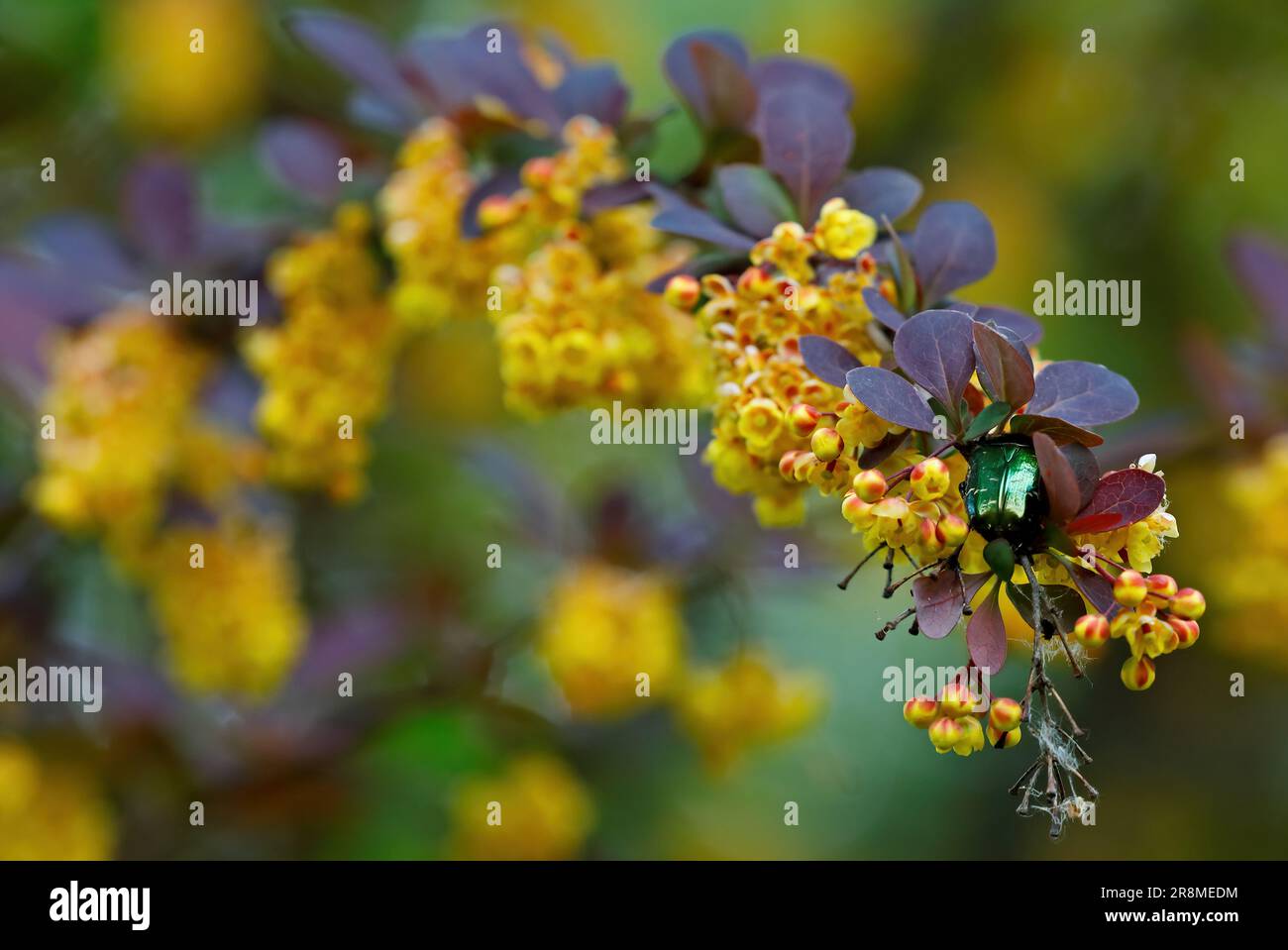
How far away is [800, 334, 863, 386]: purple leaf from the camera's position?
2.20 feet

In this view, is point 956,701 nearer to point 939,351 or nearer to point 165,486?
point 939,351

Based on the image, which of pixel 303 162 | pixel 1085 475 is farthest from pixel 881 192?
pixel 303 162

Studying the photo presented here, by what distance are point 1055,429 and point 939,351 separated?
7 cm

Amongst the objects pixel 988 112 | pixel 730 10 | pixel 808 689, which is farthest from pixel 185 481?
pixel 988 112

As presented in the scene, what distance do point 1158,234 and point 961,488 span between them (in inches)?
61.8

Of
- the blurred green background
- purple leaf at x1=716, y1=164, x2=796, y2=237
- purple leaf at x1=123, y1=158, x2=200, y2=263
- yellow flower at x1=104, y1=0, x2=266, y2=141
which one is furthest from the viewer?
yellow flower at x1=104, y1=0, x2=266, y2=141

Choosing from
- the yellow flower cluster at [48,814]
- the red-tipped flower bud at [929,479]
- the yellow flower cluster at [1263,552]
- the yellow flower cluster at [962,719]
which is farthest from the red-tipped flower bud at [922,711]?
the yellow flower cluster at [48,814]

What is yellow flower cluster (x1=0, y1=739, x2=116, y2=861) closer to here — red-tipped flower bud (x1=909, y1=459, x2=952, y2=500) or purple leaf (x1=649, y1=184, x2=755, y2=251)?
purple leaf (x1=649, y1=184, x2=755, y2=251)

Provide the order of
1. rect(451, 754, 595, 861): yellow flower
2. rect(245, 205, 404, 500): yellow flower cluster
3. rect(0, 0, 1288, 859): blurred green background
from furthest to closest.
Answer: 1. rect(0, 0, 1288, 859): blurred green background
2. rect(451, 754, 595, 861): yellow flower
3. rect(245, 205, 404, 500): yellow flower cluster

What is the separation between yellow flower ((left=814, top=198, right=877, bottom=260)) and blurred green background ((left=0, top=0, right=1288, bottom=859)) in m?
0.78

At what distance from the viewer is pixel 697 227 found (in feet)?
2.61

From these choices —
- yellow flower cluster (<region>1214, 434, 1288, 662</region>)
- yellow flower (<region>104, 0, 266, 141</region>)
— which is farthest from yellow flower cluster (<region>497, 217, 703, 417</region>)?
yellow flower (<region>104, 0, 266, 141</region>)

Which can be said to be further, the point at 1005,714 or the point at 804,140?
the point at 804,140
